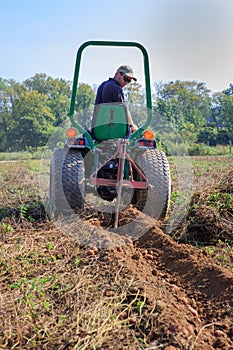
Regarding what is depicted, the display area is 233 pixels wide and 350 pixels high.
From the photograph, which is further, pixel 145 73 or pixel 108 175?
pixel 145 73

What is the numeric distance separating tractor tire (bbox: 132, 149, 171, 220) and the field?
15cm

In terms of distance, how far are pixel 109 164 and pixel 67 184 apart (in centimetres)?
55

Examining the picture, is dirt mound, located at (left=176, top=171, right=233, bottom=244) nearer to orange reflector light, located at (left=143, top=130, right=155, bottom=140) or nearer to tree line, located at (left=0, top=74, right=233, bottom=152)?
orange reflector light, located at (left=143, top=130, right=155, bottom=140)

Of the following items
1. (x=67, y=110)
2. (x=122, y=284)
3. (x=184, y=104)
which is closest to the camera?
(x=122, y=284)

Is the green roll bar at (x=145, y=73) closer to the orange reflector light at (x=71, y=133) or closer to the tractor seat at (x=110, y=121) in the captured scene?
the orange reflector light at (x=71, y=133)

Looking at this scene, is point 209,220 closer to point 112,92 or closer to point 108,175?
point 108,175

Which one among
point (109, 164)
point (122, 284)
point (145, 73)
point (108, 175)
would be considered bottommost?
point (122, 284)

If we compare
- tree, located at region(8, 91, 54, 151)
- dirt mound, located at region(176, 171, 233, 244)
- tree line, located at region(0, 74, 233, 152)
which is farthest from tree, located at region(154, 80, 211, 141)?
dirt mound, located at region(176, 171, 233, 244)

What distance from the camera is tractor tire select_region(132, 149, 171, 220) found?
508 cm

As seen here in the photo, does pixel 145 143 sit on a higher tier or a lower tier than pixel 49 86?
lower

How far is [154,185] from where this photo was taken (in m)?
5.07

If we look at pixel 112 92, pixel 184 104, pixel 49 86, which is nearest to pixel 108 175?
pixel 112 92

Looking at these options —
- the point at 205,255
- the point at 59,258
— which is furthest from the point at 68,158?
the point at 205,255

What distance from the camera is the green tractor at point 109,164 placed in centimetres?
500
